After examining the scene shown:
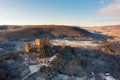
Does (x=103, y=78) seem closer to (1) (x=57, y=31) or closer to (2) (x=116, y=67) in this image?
(2) (x=116, y=67)

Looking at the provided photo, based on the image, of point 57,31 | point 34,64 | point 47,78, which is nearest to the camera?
point 47,78

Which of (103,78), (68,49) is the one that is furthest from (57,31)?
(103,78)

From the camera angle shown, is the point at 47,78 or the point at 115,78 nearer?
the point at 47,78

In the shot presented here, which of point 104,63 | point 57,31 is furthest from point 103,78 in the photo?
point 57,31

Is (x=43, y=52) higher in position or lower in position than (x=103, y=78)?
higher

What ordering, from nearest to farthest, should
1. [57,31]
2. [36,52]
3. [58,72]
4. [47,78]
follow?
[47,78] < [58,72] < [36,52] < [57,31]

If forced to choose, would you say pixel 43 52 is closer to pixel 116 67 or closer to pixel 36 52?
pixel 36 52
